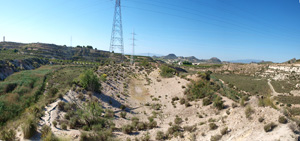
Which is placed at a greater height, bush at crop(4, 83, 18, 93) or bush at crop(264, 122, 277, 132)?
bush at crop(264, 122, 277, 132)

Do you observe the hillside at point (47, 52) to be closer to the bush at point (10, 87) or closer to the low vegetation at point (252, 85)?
the bush at point (10, 87)

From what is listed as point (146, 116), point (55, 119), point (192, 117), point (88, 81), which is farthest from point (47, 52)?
point (192, 117)

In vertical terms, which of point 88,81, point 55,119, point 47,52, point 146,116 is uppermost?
point 47,52

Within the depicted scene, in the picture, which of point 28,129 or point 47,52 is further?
point 47,52

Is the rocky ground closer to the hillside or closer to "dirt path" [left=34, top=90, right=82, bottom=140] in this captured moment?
"dirt path" [left=34, top=90, right=82, bottom=140]

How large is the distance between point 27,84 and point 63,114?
1369 centimetres

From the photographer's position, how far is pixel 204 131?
11.2 m

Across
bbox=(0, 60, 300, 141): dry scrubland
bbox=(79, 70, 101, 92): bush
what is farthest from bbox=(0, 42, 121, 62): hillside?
bbox=(0, 60, 300, 141): dry scrubland

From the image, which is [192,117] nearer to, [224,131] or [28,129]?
[224,131]

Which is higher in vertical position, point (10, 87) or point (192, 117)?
point (10, 87)

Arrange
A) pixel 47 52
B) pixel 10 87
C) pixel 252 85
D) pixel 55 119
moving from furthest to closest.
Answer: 1. pixel 47 52
2. pixel 252 85
3. pixel 10 87
4. pixel 55 119

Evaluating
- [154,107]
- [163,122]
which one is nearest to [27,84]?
[154,107]

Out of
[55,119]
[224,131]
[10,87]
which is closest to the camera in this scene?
[224,131]

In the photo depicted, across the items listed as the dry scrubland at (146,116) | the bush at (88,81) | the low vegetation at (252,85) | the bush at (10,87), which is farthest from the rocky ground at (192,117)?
the low vegetation at (252,85)
